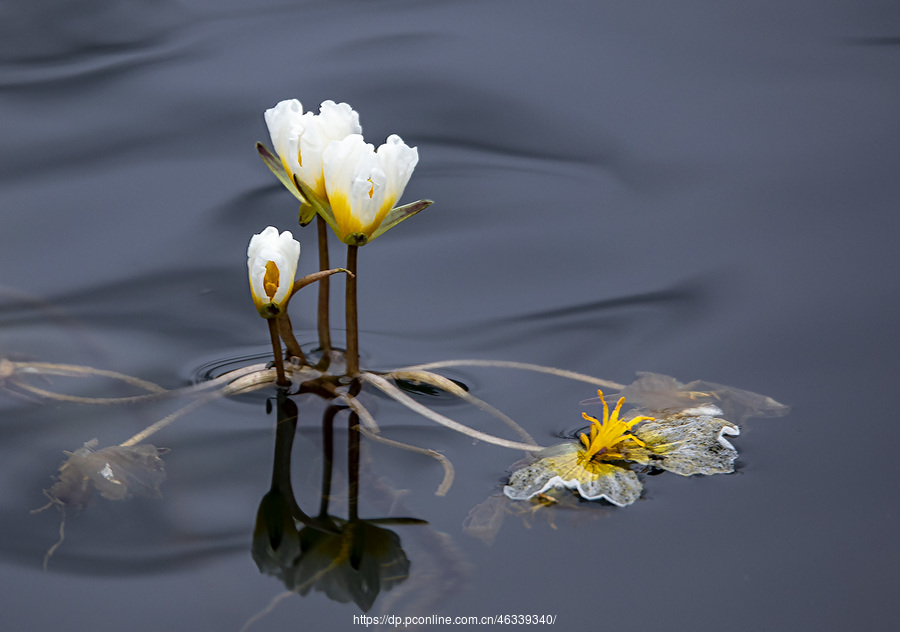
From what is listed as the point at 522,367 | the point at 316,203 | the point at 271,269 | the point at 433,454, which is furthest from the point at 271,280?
the point at 522,367

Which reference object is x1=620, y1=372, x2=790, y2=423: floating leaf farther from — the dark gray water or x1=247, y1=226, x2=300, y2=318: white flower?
x1=247, y1=226, x2=300, y2=318: white flower

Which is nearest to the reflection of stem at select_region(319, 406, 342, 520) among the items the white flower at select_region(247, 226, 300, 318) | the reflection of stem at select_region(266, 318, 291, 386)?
the reflection of stem at select_region(266, 318, 291, 386)

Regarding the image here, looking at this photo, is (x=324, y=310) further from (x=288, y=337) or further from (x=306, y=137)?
(x=306, y=137)

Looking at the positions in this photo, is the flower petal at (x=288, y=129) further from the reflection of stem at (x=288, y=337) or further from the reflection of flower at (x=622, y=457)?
the reflection of flower at (x=622, y=457)

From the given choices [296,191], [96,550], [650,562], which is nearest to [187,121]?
[296,191]

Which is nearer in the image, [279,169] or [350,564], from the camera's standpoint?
[350,564]

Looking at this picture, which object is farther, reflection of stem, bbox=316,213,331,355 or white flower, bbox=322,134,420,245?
reflection of stem, bbox=316,213,331,355

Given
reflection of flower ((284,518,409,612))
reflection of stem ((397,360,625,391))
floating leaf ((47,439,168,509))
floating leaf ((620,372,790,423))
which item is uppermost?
reflection of stem ((397,360,625,391))
